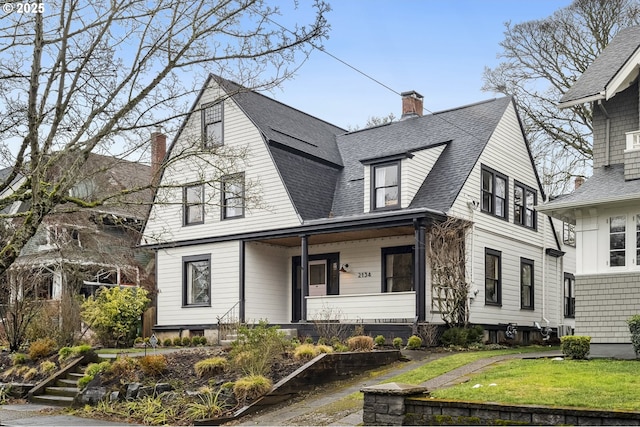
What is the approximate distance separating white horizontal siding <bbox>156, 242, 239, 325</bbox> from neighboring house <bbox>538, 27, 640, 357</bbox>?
11245 millimetres

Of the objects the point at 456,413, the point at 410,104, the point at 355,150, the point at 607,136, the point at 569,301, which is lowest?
the point at 456,413

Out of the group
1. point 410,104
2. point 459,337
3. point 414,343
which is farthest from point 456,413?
point 410,104

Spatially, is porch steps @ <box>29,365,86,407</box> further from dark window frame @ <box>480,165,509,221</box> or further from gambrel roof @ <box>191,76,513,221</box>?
dark window frame @ <box>480,165,509,221</box>

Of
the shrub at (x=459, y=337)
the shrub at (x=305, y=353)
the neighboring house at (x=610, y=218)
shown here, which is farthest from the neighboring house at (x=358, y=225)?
Result: the shrub at (x=305, y=353)

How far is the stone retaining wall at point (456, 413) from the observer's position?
8883mm

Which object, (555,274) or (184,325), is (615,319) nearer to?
(555,274)

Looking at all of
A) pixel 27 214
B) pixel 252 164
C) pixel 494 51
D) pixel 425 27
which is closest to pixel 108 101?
pixel 27 214

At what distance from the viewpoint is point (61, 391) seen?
16.7 metres

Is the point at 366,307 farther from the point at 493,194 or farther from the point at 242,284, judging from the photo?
the point at 493,194

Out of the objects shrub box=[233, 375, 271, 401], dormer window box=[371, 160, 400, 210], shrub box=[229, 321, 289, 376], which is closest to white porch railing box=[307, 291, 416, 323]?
dormer window box=[371, 160, 400, 210]

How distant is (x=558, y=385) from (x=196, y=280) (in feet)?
55.3

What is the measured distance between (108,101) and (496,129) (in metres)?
15.6

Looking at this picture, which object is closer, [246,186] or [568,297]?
[246,186]

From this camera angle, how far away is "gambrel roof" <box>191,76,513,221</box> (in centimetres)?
2255
